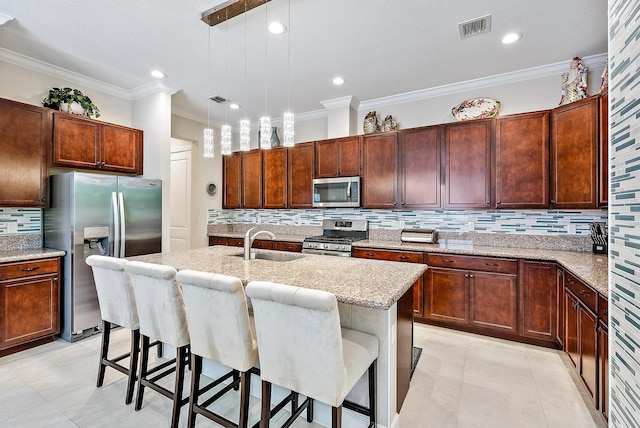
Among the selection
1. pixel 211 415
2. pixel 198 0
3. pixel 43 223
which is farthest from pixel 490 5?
pixel 43 223

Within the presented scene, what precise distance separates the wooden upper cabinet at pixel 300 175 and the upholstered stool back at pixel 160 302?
2877 millimetres

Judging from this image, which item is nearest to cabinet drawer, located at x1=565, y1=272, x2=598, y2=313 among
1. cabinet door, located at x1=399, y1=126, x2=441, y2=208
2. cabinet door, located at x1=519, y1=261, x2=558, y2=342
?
cabinet door, located at x1=519, y1=261, x2=558, y2=342

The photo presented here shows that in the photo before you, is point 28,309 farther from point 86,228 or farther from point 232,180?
point 232,180

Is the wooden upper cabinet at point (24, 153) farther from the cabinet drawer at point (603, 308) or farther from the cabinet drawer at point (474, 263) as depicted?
the cabinet drawer at point (603, 308)

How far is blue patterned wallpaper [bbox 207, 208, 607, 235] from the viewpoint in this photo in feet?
10.6

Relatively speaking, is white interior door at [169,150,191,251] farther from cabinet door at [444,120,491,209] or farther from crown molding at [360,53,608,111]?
cabinet door at [444,120,491,209]

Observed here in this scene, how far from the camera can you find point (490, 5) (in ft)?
7.76

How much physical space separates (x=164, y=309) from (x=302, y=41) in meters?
2.53

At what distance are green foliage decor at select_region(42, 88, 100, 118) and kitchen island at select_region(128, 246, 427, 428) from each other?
2527 mm

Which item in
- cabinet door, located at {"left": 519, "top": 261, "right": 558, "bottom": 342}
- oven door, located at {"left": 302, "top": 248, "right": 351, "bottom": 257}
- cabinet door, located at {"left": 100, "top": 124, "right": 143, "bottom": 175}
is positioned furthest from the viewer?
oven door, located at {"left": 302, "top": 248, "right": 351, "bottom": 257}

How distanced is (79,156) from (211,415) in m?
3.25

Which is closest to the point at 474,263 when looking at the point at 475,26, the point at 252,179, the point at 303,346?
the point at 475,26

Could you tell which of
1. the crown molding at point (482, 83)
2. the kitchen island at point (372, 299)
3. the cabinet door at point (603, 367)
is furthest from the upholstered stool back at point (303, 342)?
the crown molding at point (482, 83)

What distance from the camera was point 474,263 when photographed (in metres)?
3.19
